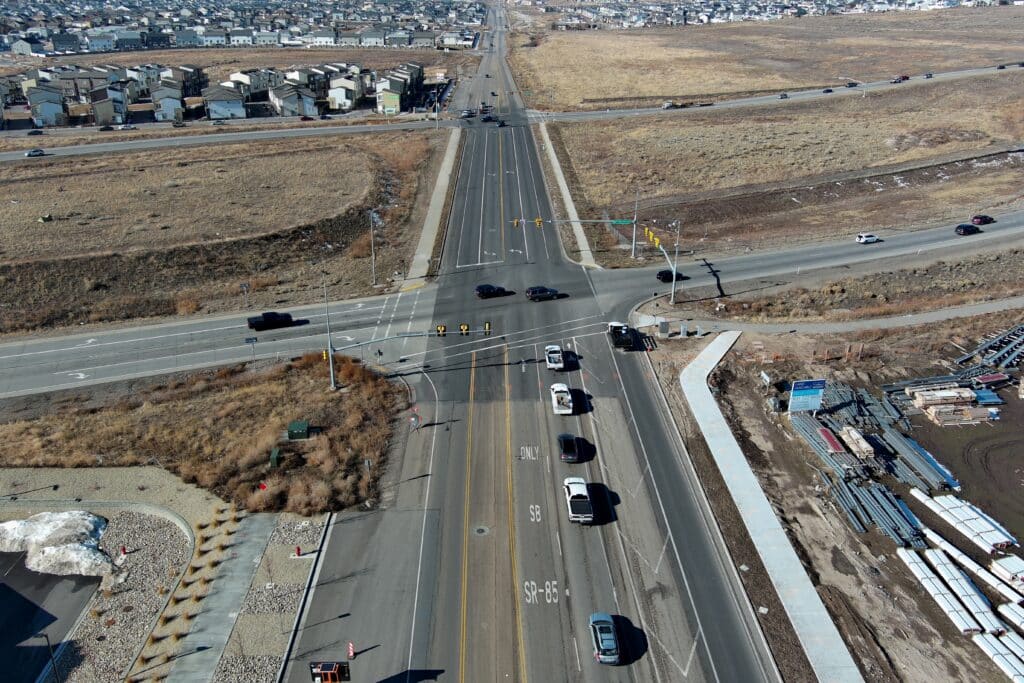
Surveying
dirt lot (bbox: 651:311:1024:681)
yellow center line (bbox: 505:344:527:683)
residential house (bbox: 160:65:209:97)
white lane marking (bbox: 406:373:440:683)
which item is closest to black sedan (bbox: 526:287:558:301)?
yellow center line (bbox: 505:344:527:683)

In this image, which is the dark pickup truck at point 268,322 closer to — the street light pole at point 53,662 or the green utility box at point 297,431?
the green utility box at point 297,431

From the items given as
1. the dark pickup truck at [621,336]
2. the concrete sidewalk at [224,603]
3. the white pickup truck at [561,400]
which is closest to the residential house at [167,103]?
the dark pickup truck at [621,336]

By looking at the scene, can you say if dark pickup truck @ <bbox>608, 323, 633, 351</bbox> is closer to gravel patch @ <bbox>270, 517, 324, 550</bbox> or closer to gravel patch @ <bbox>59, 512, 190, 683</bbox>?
gravel patch @ <bbox>270, 517, 324, 550</bbox>

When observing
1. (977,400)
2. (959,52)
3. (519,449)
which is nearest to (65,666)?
(519,449)

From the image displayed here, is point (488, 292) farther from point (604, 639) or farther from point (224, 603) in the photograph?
point (604, 639)

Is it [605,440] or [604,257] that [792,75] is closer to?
[604,257]
